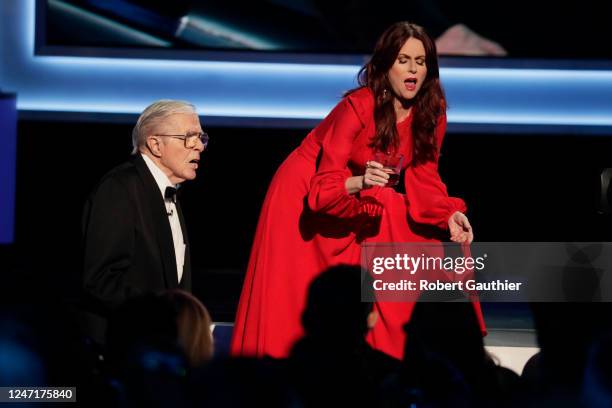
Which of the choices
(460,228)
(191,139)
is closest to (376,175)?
(460,228)

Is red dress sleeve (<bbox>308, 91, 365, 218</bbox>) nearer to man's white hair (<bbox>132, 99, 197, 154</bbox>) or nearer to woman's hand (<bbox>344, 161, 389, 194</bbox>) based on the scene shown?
woman's hand (<bbox>344, 161, 389, 194</bbox>)

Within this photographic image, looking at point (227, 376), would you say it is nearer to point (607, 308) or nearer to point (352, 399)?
point (352, 399)

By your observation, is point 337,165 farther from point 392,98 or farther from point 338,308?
point 338,308

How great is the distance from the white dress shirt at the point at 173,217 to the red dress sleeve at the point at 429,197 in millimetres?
744

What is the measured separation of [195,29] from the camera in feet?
18.7

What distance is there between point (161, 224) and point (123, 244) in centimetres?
16

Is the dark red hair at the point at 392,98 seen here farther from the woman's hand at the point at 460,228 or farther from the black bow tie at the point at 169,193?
the black bow tie at the point at 169,193

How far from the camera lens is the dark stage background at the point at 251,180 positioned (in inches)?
229

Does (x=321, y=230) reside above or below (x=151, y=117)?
below

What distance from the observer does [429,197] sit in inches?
131

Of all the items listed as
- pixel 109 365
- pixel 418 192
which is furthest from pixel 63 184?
pixel 109 365

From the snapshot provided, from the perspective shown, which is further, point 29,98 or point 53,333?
point 29,98

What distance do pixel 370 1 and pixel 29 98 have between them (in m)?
1.95

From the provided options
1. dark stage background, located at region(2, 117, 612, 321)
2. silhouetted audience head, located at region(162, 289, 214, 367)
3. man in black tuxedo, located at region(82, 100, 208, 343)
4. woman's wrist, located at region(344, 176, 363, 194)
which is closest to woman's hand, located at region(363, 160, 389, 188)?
woman's wrist, located at region(344, 176, 363, 194)
